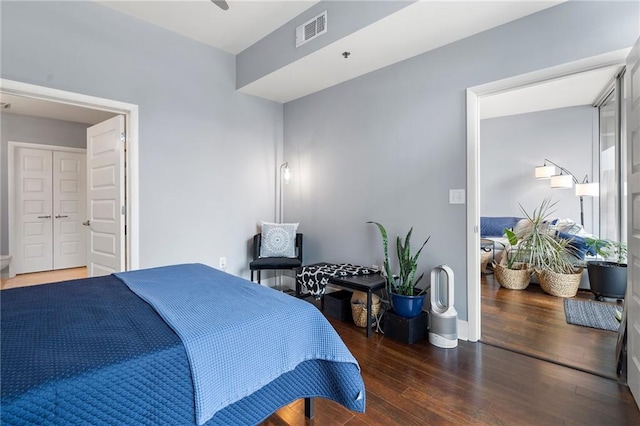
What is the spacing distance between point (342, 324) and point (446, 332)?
2.96 ft

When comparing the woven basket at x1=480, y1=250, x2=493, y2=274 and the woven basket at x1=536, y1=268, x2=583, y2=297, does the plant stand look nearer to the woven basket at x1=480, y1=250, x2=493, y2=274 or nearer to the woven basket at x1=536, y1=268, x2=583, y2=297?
the woven basket at x1=536, y1=268, x2=583, y2=297

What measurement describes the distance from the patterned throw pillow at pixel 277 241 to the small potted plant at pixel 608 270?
3.28 meters

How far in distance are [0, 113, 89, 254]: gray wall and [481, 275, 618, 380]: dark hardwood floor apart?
6.52 metres

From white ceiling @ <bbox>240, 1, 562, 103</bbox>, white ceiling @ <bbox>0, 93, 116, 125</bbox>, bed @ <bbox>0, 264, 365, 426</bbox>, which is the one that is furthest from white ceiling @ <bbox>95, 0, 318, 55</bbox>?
bed @ <bbox>0, 264, 365, 426</bbox>

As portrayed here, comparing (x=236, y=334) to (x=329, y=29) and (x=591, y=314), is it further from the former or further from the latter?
(x=591, y=314)

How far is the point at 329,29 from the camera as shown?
2531 millimetres

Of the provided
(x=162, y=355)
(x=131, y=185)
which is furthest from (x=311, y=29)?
(x=162, y=355)

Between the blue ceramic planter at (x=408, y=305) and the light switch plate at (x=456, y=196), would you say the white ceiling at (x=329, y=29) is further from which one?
the blue ceramic planter at (x=408, y=305)

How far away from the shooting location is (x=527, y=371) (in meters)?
1.99

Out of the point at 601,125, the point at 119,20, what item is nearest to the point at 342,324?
the point at 119,20

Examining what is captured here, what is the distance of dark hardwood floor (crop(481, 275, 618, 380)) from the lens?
2.12 metres

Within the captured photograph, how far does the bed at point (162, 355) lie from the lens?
0.81 meters

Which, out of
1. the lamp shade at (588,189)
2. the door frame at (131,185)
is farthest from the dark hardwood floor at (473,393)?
the lamp shade at (588,189)

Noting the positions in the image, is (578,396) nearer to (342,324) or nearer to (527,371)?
(527,371)
